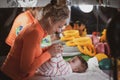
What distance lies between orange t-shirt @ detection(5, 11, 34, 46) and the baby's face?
243 millimetres

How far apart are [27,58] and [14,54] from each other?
7 cm

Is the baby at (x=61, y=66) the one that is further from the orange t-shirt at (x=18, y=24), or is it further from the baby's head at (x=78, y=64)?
the orange t-shirt at (x=18, y=24)

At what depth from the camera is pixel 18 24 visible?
3.50 feet

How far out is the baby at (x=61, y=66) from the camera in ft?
3.51

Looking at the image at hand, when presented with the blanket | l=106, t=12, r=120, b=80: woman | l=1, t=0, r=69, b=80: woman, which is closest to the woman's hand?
l=1, t=0, r=69, b=80: woman

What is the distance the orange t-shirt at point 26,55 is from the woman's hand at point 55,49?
16 mm

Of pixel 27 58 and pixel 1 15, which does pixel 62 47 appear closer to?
pixel 27 58

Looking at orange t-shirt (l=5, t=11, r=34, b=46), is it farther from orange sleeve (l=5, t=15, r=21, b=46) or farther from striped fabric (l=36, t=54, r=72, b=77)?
striped fabric (l=36, t=54, r=72, b=77)

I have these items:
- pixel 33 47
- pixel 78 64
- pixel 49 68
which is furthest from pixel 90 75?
pixel 33 47

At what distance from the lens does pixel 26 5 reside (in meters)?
1.10

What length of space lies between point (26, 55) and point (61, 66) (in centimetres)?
16

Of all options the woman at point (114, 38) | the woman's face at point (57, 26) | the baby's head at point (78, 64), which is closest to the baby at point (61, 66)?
the baby's head at point (78, 64)

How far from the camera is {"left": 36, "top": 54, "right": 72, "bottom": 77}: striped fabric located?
3.50 feet

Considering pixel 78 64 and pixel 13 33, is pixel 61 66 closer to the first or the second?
pixel 78 64
